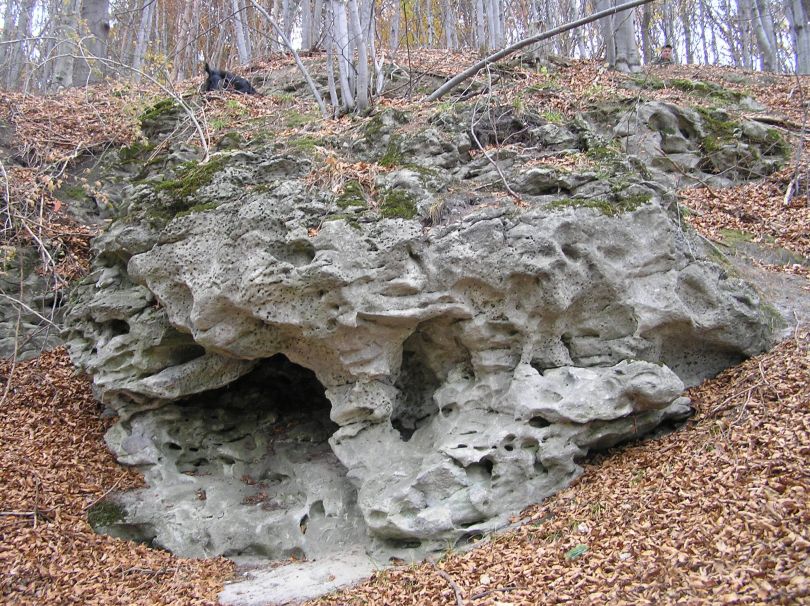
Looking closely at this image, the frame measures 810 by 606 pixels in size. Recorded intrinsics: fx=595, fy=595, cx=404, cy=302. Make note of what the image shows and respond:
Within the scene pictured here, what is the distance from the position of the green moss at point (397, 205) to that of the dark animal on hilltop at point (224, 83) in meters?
6.25

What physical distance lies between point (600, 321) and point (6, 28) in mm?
21053

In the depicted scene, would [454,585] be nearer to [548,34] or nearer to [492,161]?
[492,161]

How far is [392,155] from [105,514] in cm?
504

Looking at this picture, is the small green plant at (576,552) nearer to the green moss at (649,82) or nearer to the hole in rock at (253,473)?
the hole in rock at (253,473)

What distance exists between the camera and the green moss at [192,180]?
6.55m

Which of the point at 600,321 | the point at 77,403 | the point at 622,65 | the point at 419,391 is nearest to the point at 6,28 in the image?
the point at 77,403

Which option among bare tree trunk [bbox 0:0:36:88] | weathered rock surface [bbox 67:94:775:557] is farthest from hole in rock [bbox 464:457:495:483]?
bare tree trunk [bbox 0:0:36:88]

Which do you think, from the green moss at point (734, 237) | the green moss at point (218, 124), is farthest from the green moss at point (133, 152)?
the green moss at point (734, 237)

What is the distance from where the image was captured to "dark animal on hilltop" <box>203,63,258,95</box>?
10.9 metres

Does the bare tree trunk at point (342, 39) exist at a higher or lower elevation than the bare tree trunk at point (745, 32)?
lower

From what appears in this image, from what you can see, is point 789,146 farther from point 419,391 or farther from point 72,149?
point 72,149

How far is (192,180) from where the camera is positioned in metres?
6.63

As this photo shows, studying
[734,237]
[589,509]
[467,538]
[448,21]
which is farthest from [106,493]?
[448,21]

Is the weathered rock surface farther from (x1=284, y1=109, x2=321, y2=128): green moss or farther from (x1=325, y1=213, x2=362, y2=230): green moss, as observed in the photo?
(x1=284, y1=109, x2=321, y2=128): green moss
